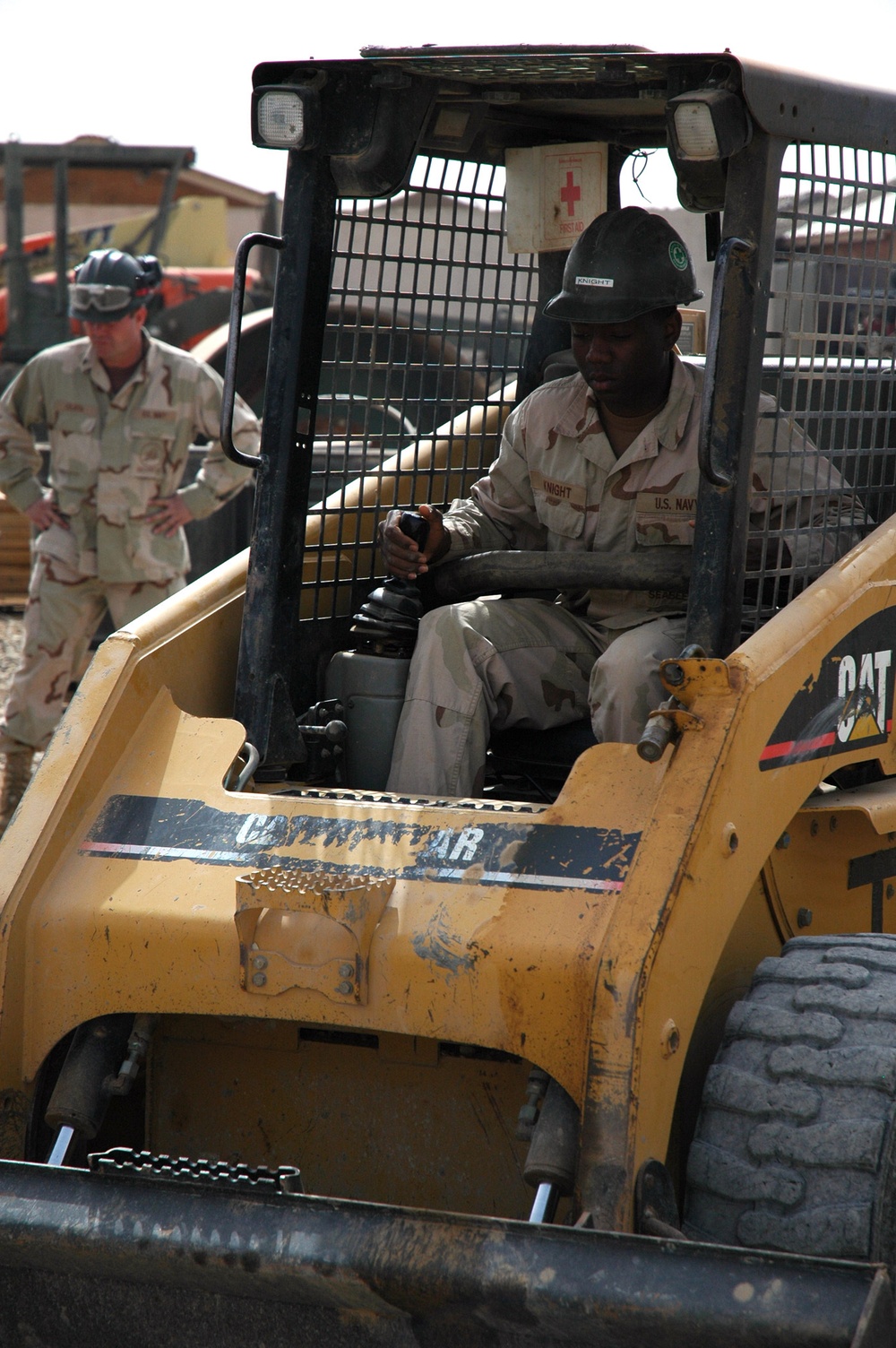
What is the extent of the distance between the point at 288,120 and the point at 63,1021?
5.68ft

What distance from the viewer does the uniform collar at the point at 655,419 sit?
10.7ft

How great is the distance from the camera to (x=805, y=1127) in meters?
2.25

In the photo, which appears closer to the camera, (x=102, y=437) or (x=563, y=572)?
(x=563, y=572)

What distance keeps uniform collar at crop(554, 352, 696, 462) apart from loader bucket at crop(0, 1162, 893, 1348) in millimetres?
1755

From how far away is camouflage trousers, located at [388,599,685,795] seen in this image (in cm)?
297

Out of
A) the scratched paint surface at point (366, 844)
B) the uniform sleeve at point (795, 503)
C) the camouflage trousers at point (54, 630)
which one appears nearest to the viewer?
the scratched paint surface at point (366, 844)

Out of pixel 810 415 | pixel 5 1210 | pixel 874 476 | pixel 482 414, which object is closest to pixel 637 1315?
pixel 5 1210

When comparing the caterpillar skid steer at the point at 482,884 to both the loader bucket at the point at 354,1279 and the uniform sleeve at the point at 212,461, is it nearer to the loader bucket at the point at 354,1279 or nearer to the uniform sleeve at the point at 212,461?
the loader bucket at the point at 354,1279

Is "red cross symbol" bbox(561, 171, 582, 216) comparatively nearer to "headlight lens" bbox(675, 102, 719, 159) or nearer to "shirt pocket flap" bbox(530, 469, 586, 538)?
"shirt pocket flap" bbox(530, 469, 586, 538)

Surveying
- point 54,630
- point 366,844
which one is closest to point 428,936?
point 366,844

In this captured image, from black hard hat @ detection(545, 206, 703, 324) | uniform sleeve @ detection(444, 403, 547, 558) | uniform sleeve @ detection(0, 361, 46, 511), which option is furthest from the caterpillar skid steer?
uniform sleeve @ detection(0, 361, 46, 511)

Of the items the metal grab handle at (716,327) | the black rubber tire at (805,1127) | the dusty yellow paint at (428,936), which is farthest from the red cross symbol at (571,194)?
the black rubber tire at (805,1127)

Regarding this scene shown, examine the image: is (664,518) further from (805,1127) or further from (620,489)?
(805,1127)

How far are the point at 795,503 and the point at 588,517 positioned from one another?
1.65 feet
